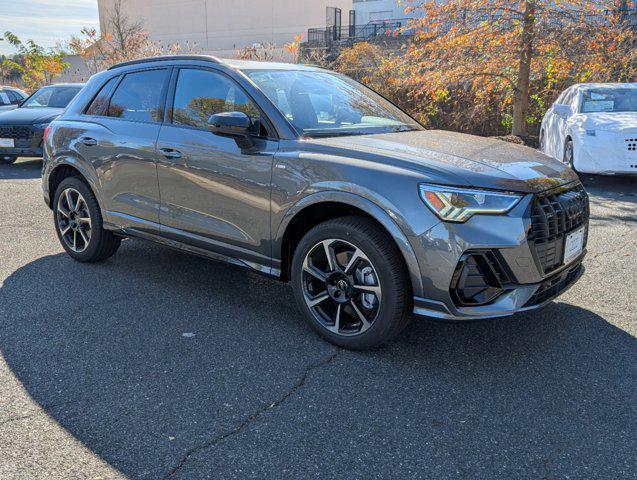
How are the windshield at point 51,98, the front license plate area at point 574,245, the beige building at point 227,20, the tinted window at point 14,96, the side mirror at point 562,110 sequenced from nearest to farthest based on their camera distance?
the front license plate area at point 574,245, the side mirror at point 562,110, the windshield at point 51,98, the tinted window at point 14,96, the beige building at point 227,20

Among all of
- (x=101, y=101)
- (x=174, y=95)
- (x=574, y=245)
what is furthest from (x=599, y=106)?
(x=101, y=101)

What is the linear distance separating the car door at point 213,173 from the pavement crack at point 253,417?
803mm

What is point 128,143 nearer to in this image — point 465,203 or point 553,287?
point 465,203

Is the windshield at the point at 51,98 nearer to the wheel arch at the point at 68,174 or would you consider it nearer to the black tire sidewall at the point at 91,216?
the wheel arch at the point at 68,174

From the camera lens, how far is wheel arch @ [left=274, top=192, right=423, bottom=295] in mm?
3115

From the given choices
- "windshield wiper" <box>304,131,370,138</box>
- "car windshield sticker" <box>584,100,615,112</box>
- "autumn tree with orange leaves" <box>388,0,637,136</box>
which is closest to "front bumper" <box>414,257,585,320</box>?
"windshield wiper" <box>304,131,370,138</box>

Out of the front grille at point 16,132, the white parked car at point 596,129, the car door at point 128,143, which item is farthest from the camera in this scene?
the front grille at point 16,132

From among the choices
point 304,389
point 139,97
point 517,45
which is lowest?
point 304,389

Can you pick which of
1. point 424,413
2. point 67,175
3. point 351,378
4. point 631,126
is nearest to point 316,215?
point 351,378

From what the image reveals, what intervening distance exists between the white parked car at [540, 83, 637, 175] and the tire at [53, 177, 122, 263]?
6.53m

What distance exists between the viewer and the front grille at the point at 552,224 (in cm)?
307

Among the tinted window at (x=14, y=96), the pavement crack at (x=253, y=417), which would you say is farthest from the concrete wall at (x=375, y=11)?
the pavement crack at (x=253, y=417)

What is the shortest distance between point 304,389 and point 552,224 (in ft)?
5.30

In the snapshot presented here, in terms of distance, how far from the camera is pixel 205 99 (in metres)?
4.15
